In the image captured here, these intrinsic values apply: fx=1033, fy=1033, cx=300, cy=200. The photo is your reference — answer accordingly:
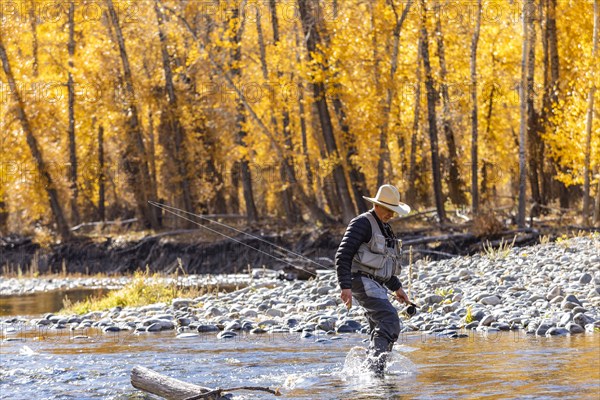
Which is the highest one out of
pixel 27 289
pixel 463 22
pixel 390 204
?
pixel 463 22

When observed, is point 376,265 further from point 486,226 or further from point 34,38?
point 34,38

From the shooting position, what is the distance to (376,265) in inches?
371

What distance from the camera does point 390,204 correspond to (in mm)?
9352

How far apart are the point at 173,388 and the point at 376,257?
7.82 feet

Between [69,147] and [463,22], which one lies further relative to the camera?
[69,147]

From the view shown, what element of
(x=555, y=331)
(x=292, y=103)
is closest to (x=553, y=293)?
(x=555, y=331)

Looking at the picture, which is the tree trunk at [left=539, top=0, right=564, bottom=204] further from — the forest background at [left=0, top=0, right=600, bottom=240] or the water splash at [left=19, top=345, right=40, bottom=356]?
the water splash at [left=19, top=345, right=40, bottom=356]

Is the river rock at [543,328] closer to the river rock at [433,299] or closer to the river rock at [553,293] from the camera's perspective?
the river rock at [553,293]

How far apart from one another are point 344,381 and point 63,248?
24679 millimetres

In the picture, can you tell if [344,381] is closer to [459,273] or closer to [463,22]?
[459,273]

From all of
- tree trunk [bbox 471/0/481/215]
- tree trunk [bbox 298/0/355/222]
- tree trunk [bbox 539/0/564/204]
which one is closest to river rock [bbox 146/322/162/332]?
tree trunk [bbox 298/0/355/222]

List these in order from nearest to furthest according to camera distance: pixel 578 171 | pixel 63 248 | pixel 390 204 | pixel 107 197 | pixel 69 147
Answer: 1. pixel 390 204
2. pixel 578 171
3. pixel 63 248
4. pixel 69 147
5. pixel 107 197

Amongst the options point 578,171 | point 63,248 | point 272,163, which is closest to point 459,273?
point 578,171

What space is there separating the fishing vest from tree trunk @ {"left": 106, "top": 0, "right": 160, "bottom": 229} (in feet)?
77.3
